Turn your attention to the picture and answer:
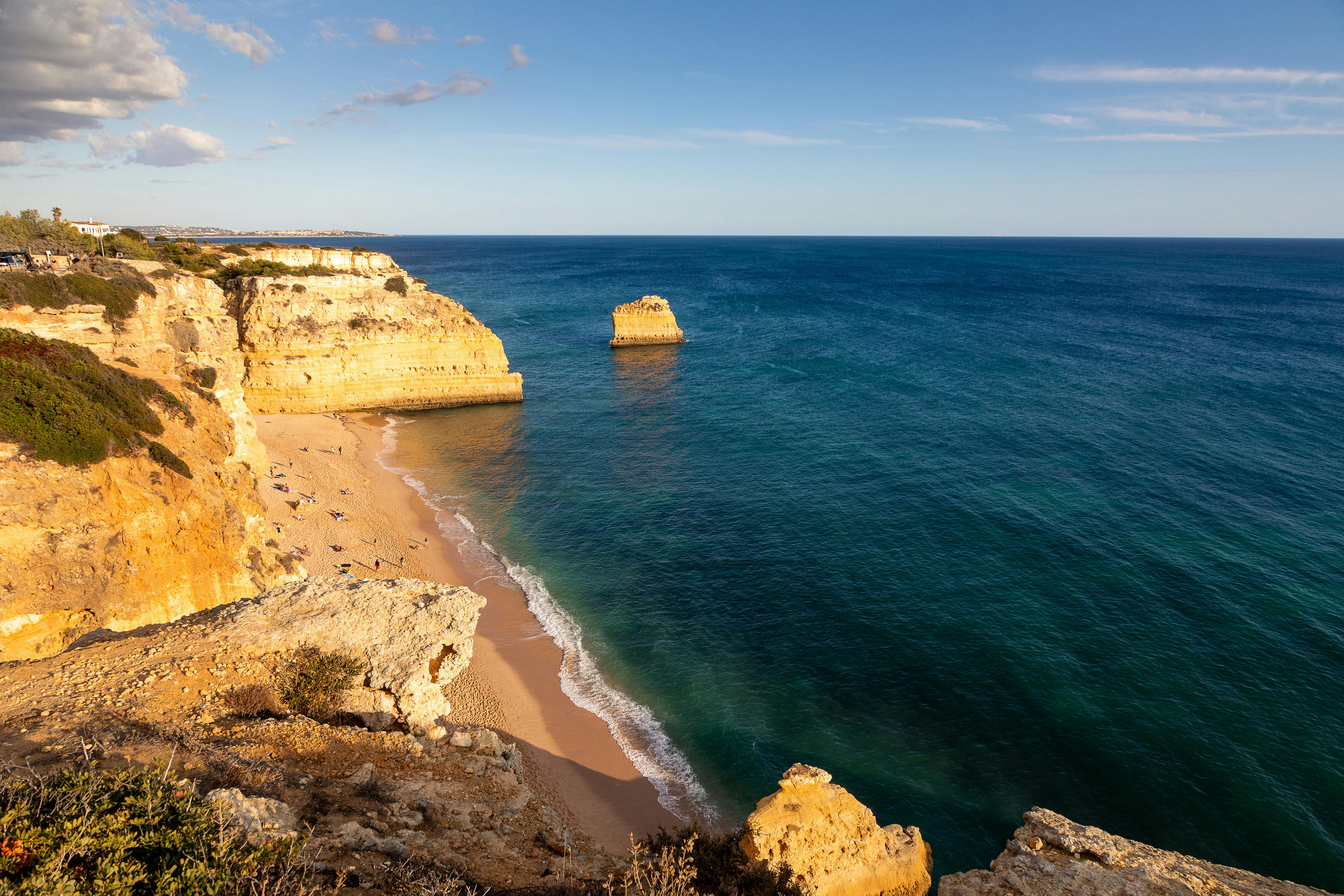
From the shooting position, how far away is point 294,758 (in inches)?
537

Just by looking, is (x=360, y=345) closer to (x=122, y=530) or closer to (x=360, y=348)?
(x=360, y=348)

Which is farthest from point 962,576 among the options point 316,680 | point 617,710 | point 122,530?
point 122,530

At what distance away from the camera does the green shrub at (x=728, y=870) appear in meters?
13.1

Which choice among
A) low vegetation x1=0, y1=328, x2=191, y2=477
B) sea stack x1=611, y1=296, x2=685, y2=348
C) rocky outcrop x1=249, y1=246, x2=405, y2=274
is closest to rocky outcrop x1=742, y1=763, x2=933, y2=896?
low vegetation x1=0, y1=328, x2=191, y2=477

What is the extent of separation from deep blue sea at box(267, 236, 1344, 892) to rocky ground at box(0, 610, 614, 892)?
29.1ft

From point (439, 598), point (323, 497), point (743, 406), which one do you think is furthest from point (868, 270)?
point (439, 598)

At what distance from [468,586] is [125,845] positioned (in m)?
25.1

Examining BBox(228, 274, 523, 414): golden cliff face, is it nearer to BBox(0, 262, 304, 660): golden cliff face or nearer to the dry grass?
BBox(0, 262, 304, 660): golden cliff face

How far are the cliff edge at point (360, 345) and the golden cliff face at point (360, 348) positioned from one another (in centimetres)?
7

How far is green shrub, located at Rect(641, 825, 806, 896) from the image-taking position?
43.0ft

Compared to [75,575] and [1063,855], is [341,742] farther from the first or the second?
[1063,855]

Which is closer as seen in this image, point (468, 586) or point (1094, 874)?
point (1094, 874)

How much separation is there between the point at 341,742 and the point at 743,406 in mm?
49910

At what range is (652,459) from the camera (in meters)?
48.8
